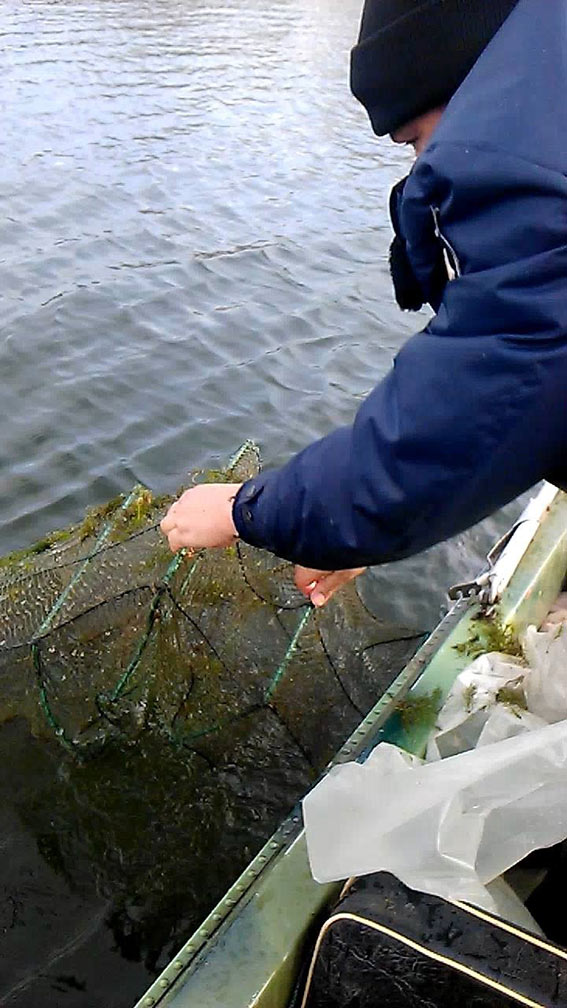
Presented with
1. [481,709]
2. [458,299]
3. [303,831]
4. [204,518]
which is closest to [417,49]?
[458,299]

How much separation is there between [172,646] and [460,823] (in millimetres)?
1804

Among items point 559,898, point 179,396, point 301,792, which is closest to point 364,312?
point 179,396

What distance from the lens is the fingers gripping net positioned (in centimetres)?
366

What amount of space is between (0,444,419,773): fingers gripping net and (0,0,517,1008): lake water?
0.52m

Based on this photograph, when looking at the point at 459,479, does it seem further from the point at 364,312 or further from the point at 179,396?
the point at 364,312

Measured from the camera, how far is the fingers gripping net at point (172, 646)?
3664 mm

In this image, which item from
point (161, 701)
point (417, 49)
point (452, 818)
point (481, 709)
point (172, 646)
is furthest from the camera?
point (161, 701)

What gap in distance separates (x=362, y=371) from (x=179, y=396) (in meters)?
1.63

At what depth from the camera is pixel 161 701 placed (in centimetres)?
387

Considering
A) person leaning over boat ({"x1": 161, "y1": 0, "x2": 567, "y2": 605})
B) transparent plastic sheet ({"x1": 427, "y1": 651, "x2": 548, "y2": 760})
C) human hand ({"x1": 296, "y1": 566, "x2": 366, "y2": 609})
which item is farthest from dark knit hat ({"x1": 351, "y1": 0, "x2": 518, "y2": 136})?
transparent plastic sheet ({"x1": 427, "y1": 651, "x2": 548, "y2": 760})

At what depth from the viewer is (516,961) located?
6.11 feet

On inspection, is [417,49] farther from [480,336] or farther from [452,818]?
[452,818]

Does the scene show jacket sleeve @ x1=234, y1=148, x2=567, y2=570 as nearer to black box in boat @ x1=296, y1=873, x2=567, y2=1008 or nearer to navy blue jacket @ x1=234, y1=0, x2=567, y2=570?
navy blue jacket @ x1=234, y1=0, x2=567, y2=570

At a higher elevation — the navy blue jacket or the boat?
the navy blue jacket
